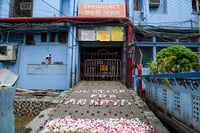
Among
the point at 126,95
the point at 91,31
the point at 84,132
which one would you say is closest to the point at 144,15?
the point at 91,31

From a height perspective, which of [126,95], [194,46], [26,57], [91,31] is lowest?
[126,95]

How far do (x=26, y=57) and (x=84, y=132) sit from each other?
7.48m

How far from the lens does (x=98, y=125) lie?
120 inches

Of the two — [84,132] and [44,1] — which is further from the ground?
[44,1]

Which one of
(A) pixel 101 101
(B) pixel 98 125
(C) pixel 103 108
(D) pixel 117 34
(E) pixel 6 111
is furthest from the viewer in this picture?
(D) pixel 117 34

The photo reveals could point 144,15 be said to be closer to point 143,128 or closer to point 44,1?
point 44,1

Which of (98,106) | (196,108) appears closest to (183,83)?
(196,108)

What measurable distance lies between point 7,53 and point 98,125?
782cm

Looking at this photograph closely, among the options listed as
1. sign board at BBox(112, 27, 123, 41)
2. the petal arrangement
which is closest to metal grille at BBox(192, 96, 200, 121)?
the petal arrangement

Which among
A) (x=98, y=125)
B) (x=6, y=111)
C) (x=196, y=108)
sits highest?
(x=6, y=111)

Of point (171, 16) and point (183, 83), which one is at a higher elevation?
point (171, 16)

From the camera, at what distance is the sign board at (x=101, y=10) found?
816cm

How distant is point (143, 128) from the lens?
117 inches

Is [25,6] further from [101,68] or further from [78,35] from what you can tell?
[101,68]
